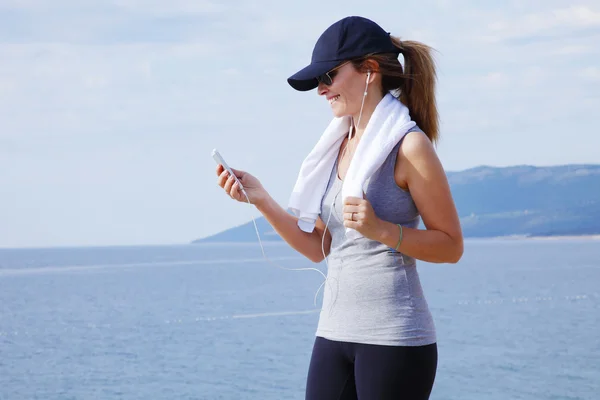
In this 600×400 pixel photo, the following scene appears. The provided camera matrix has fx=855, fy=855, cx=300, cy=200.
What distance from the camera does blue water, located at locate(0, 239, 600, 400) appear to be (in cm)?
2733

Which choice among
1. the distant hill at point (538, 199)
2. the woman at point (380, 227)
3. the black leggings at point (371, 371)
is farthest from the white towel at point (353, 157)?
the distant hill at point (538, 199)

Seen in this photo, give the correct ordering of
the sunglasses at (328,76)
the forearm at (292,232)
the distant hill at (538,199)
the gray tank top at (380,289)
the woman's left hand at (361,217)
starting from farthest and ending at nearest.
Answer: the distant hill at (538,199)
the forearm at (292,232)
the sunglasses at (328,76)
the gray tank top at (380,289)
the woman's left hand at (361,217)

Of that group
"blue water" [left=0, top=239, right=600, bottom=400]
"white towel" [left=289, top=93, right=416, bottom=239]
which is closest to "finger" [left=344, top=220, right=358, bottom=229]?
"white towel" [left=289, top=93, right=416, bottom=239]

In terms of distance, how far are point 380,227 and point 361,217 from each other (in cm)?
7

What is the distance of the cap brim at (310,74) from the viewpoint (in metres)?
2.33

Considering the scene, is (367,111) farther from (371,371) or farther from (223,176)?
(371,371)

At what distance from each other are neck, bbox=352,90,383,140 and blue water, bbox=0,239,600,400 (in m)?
23.0

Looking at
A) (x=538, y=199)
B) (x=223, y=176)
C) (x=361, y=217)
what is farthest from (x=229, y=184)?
(x=538, y=199)

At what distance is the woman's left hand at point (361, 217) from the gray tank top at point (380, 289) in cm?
14

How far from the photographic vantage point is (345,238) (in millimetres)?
2361

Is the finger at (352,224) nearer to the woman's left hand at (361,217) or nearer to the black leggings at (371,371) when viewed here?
the woman's left hand at (361,217)

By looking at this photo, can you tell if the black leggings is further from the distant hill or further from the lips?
the distant hill

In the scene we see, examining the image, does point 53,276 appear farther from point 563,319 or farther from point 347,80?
point 347,80

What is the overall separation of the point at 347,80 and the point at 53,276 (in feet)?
291
